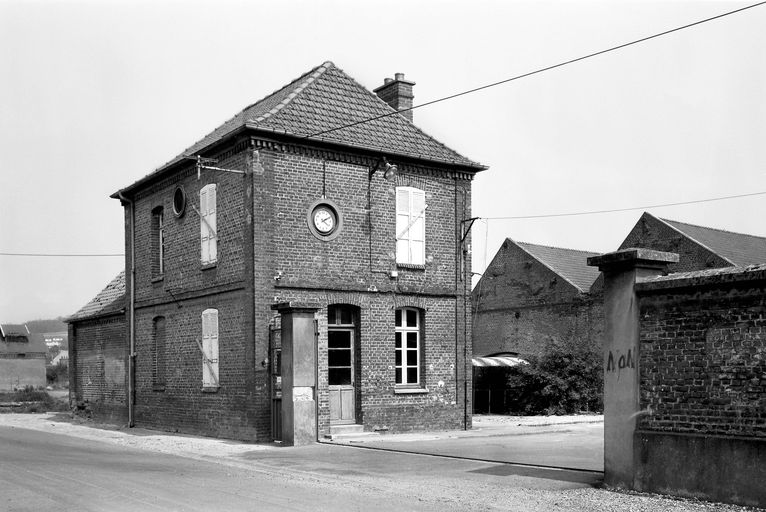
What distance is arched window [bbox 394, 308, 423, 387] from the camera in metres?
20.7

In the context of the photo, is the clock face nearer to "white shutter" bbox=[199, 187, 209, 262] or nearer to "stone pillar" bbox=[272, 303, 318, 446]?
"stone pillar" bbox=[272, 303, 318, 446]

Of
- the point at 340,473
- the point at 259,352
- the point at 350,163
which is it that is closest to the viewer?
the point at 340,473

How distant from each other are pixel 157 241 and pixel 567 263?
21.2 metres

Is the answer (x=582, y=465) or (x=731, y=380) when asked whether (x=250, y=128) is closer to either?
(x=582, y=465)

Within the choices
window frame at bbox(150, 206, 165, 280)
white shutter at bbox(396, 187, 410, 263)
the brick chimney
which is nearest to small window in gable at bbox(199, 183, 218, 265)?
window frame at bbox(150, 206, 165, 280)

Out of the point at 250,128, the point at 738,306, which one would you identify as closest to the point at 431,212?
the point at 250,128

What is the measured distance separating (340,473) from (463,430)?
29.4ft

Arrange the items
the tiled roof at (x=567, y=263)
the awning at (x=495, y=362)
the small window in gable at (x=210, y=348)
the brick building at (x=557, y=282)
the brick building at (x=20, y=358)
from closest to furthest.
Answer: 1. the small window in gable at (x=210, y=348)
2. the awning at (x=495, y=362)
3. the brick building at (x=557, y=282)
4. the tiled roof at (x=567, y=263)
5. the brick building at (x=20, y=358)

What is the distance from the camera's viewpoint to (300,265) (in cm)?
1928

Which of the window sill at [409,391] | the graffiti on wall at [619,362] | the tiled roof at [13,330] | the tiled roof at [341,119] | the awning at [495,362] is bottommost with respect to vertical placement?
the tiled roof at [13,330]

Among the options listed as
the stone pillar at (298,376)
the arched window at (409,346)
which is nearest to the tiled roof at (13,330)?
the arched window at (409,346)

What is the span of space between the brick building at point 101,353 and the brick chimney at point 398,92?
10642 mm

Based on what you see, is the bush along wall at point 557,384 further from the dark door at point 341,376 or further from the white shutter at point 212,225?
the white shutter at point 212,225

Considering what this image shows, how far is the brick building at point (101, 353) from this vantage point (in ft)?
86.0
